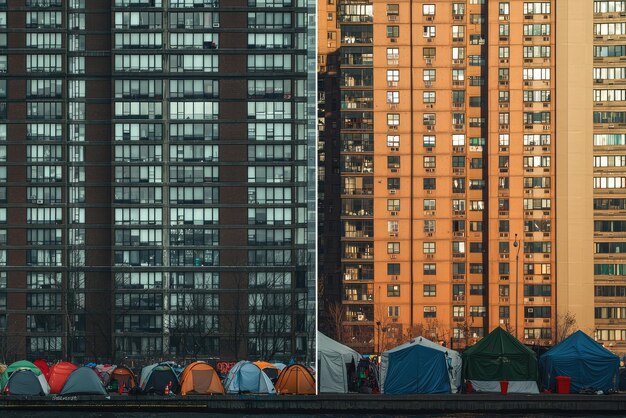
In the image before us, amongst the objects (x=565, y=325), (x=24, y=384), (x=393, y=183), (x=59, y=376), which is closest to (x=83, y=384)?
(x=24, y=384)

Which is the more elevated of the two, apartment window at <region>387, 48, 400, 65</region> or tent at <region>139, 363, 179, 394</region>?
apartment window at <region>387, 48, 400, 65</region>

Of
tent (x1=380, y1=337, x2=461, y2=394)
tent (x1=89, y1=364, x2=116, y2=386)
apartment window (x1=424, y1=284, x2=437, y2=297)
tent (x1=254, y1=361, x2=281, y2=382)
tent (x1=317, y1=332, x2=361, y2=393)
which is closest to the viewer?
tent (x1=380, y1=337, x2=461, y2=394)

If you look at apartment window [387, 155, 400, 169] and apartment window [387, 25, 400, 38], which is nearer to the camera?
apartment window [387, 25, 400, 38]

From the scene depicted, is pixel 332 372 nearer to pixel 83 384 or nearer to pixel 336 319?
pixel 83 384

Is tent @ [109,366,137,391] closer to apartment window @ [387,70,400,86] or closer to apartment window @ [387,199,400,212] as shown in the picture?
apartment window @ [387,199,400,212]

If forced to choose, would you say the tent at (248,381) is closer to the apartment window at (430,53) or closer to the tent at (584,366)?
the tent at (584,366)

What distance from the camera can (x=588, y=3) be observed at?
161 metres

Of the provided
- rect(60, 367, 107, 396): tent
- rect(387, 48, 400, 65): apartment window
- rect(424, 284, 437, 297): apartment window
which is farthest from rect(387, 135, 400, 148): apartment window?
rect(60, 367, 107, 396): tent

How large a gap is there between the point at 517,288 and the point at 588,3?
32837 millimetres

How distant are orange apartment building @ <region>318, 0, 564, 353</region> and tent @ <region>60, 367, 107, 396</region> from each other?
71010mm

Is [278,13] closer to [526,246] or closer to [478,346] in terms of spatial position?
[526,246]

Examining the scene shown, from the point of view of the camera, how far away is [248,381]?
93.7 metres

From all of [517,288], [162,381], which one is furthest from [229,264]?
[162,381]

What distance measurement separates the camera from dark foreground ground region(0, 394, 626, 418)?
8794 cm
